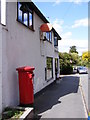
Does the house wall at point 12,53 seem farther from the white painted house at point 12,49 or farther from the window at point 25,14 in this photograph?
the window at point 25,14

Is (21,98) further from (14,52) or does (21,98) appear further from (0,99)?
(14,52)

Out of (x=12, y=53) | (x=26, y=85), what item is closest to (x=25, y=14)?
(x=12, y=53)

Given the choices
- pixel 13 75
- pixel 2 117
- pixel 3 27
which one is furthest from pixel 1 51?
pixel 2 117

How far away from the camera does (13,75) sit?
6.67 meters

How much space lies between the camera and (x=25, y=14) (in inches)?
349

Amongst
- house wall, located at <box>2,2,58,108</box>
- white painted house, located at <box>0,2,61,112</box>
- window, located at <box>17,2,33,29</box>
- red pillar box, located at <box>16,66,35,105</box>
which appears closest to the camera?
white painted house, located at <box>0,2,61,112</box>

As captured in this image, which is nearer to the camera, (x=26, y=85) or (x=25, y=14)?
(x=26, y=85)

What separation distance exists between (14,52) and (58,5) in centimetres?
589

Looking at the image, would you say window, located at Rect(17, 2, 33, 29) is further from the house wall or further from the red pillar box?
the red pillar box

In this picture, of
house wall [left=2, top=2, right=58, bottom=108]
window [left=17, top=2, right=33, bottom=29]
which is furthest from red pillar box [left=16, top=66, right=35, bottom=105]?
window [left=17, top=2, right=33, bottom=29]

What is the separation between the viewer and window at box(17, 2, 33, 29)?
26.2 feet

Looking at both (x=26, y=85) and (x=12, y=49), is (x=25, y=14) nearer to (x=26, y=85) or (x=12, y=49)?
(x=12, y=49)

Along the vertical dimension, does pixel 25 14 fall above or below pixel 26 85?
above

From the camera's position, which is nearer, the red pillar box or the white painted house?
the white painted house
